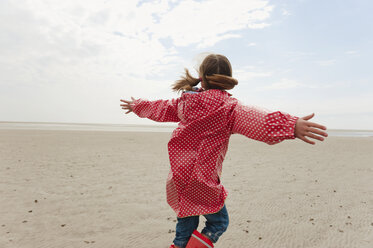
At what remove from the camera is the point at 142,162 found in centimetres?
970

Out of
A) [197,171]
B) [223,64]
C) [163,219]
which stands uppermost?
[223,64]

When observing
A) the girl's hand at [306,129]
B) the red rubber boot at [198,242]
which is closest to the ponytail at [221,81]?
the girl's hand at [306,129]

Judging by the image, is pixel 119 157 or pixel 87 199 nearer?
pixel 87 199

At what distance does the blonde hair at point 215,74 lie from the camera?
2521mm

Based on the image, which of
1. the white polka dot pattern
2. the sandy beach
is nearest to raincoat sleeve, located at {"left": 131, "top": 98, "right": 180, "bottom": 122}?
the white polka dot pattern

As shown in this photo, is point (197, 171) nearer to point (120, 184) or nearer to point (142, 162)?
point (120, 184)

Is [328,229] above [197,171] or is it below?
Answer: below

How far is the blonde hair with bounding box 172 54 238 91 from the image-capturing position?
2.52 m

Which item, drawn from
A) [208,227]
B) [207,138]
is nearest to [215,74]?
[207,138]

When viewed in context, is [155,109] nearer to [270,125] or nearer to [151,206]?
[270,125]

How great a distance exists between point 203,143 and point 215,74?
1.95 ft

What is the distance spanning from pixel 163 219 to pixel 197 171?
8.56ft

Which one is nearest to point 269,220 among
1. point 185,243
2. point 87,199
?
point 185,243

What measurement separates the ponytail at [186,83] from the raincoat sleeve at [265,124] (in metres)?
0.50
